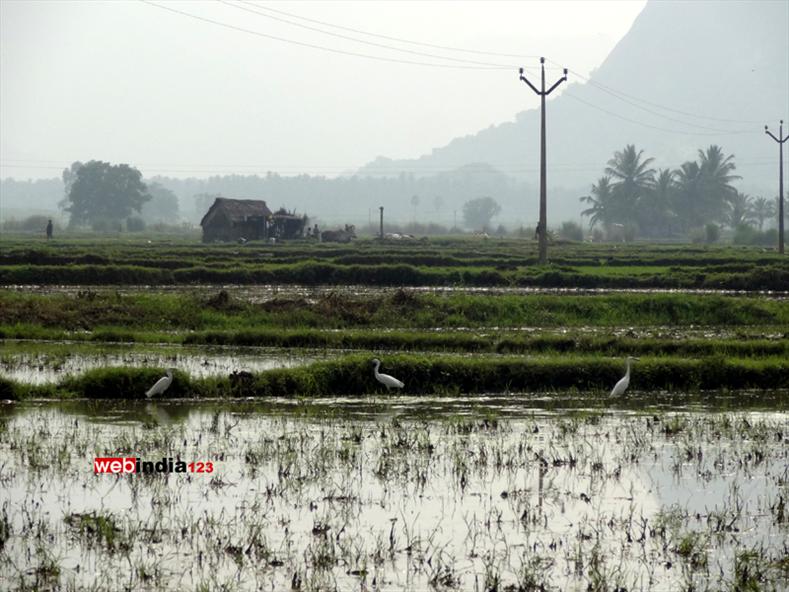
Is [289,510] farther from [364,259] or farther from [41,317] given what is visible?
[364,259]

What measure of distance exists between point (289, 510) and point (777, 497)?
3.41 meters

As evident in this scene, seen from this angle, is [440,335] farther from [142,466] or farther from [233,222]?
[233,222]

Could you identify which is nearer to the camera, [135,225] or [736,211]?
[135,225]

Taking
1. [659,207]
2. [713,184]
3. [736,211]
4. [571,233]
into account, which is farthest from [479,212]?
[571,233]

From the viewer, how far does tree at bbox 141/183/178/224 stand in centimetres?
13962

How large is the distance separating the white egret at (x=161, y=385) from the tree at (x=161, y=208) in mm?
127661

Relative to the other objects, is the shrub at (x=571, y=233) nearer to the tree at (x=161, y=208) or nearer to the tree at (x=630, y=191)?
the tree at (x=630, y=191)

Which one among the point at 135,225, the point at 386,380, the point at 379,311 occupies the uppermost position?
the point at 135,225

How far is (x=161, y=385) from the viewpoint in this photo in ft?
36.8

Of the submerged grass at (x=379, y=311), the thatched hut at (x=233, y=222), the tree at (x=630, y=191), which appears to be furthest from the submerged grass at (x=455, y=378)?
the tree at (x=630, y=191)

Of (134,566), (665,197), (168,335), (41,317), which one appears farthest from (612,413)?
(665,197)

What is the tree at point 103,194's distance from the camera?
3698 inches

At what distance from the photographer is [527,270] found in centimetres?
2798

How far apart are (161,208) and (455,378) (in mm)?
133587
